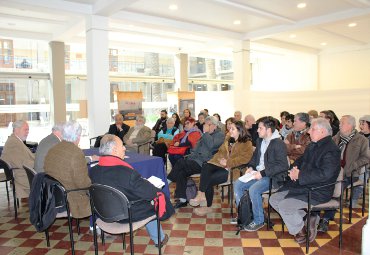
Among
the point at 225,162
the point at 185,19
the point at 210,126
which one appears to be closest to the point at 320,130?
the point at 225,162

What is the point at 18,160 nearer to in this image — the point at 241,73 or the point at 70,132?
the point at 70,132

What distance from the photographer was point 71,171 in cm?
279

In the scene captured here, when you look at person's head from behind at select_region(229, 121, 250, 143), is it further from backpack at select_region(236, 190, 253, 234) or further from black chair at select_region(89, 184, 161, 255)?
black chair at select_region(89, 184, 161, 255)

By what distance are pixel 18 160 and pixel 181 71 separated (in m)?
9.20

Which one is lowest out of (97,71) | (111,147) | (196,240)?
(196,240)

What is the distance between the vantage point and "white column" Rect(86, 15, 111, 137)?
267 inches

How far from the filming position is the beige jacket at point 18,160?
3838mm

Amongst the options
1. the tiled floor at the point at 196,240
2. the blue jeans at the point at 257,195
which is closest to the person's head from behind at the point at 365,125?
the tiled floor at the point at 196,240

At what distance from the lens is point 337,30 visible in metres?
9.88

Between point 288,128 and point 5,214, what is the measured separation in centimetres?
477

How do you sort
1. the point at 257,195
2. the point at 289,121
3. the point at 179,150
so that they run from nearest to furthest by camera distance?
the point at 257,195, the point at 179,150, the point at 289,121

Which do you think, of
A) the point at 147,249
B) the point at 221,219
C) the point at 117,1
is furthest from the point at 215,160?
the point at 117,1

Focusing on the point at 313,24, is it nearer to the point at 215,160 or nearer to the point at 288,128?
the point at 288,128

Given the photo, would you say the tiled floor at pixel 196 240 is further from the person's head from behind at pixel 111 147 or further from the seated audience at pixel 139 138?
the seated audience at pixel 139 138
